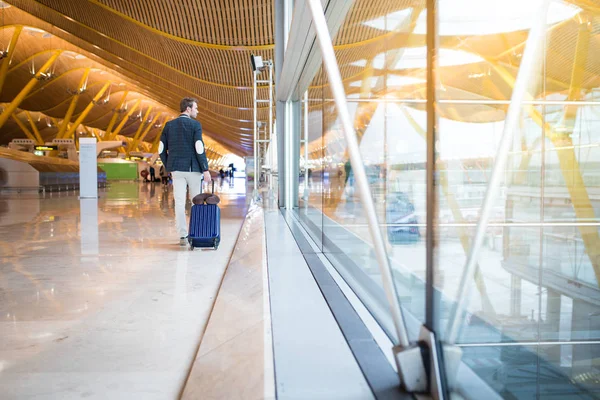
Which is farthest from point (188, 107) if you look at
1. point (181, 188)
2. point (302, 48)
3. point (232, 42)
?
point (232, 42)

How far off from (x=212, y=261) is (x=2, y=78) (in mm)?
34472

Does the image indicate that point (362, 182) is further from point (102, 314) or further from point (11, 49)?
point (11, 49)

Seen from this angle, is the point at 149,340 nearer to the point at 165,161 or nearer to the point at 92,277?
the point at 92,277

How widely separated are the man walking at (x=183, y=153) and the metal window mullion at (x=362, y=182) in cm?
386

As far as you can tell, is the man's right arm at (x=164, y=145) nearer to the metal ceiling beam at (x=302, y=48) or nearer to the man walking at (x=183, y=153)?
the man walking at (x=183, y=153)

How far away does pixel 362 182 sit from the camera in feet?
6.07

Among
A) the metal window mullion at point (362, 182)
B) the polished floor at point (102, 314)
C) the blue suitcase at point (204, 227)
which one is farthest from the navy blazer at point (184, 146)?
the metal window mullion at point (362, 182)

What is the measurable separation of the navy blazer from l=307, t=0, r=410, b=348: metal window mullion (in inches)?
153

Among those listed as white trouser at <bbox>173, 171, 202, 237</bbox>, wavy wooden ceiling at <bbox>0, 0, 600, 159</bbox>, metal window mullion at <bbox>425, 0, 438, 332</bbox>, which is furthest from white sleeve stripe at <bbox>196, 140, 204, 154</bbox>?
metal window mullion at <bbox>425, 0, 438, 332</bbox>

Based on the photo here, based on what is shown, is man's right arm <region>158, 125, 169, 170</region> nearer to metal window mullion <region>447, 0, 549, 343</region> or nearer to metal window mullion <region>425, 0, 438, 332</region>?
metal window mullion <region>425, 0, 438, 332</region>

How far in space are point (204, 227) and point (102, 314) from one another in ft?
8.19

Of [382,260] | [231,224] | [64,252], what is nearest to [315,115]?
[231,224]

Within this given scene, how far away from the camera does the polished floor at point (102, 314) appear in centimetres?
211

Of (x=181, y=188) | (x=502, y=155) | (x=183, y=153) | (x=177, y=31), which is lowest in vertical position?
(x=181, y=188)
